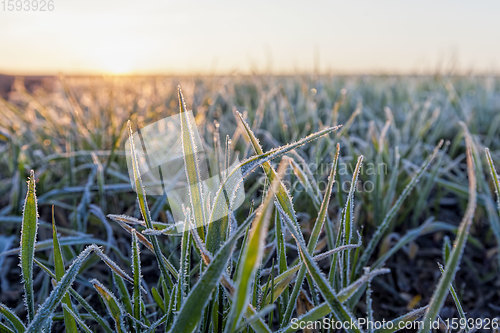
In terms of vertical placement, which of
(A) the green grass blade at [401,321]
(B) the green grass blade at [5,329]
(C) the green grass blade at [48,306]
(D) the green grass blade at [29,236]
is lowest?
(A) the green grass blade at [401,321]

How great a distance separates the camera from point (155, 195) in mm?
943

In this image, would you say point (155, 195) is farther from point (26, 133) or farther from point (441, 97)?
point (441, 97)

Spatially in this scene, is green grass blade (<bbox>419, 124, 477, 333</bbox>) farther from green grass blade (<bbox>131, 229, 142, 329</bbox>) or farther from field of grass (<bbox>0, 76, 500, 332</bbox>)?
green grass blade (<bbox>131, 229, 142, 329</bbox>)

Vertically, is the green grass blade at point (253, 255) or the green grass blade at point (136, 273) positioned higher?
the green grass blade at point (253, 255)

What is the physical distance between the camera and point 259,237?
0.33 meters

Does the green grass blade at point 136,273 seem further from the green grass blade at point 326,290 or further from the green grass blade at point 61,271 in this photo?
the green grass blade at point 326,290

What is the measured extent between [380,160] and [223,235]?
1.70 ft

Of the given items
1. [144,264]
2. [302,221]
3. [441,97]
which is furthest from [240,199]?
[441,97]

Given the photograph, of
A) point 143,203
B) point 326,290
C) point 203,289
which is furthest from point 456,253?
point 143,203

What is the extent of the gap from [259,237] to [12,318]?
0.38 metres

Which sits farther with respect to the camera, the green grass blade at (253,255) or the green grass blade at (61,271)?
the green grass blade at (61,271)

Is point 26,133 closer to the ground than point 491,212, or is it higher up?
higher up

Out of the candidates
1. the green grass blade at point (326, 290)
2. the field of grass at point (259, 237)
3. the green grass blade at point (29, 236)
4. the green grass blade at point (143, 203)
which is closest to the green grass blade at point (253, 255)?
the field of grass at point (259, 237)

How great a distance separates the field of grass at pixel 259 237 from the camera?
0.46m
